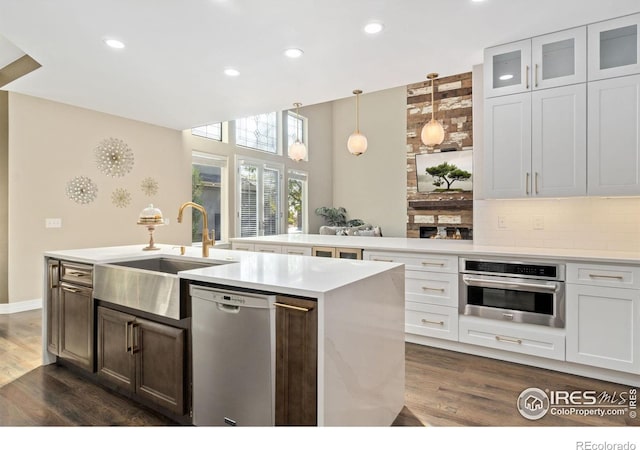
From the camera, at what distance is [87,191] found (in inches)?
191

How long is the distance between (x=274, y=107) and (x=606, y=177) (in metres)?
3.72

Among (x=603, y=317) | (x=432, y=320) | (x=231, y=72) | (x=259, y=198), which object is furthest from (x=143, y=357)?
(x=259, y=198)

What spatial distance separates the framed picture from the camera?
7.30 metres

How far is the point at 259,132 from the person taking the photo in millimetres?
7477

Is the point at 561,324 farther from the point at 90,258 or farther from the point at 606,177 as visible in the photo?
the point at 90,258

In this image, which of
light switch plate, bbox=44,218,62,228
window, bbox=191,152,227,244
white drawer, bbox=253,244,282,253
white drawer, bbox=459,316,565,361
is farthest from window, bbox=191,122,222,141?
white drawer, bbox=459,316,565,361

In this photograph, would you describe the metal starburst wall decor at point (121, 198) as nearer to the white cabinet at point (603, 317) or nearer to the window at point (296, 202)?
the window at point (296, 202)

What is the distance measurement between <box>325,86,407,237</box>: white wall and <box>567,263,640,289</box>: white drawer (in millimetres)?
6017

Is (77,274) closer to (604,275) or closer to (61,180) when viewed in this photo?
(61,180)

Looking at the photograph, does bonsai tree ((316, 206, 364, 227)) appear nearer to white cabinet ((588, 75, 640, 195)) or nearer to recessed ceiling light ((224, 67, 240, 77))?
recessed ceiling light ((224, 67, 240, 77))

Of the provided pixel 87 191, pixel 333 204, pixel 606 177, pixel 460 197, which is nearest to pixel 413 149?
pixel 460 197

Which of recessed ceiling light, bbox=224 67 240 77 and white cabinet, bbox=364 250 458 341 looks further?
recessed ceiling light, bbox=224 67 240 77

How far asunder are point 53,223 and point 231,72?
302 centimetres

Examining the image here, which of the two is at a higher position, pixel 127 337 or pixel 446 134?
pixel 446 134
